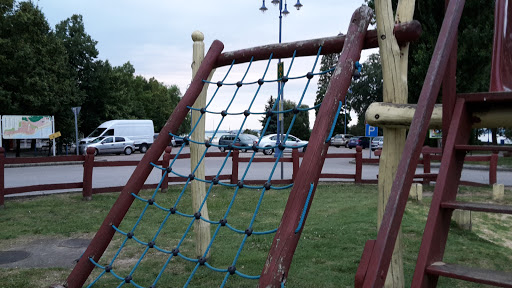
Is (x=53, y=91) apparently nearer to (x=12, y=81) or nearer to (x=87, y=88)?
(x=12, y=81)

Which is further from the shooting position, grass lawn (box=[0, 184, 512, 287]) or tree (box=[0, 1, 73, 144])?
tree (box=[0, 1, 73, 144])

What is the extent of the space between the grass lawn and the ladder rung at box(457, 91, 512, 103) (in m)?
1.93

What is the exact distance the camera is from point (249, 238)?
5.48m

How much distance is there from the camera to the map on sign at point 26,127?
2009cm

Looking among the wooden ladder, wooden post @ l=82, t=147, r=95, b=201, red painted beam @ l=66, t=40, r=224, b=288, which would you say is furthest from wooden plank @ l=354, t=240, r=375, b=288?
wooden post @ l=82, t=147, r=95, b=201

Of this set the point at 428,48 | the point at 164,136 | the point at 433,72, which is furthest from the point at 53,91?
the point at 433,72

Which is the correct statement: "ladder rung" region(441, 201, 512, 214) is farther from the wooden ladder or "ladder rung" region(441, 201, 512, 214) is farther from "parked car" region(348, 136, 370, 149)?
"parked car" region(348, 136, 370, 149)

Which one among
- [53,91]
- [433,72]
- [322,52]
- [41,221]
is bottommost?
[41,221]

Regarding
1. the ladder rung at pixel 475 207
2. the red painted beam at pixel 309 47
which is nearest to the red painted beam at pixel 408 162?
the ladder rung at pixel 475 207

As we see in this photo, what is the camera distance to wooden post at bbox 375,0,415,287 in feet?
9.48

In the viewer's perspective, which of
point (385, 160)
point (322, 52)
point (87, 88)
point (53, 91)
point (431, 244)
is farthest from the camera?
point (87, 88)

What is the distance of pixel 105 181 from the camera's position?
452 inches

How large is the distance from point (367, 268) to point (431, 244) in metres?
0.40

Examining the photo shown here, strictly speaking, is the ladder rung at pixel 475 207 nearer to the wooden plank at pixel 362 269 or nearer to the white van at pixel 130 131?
the wooden plank at pixel 362 269
